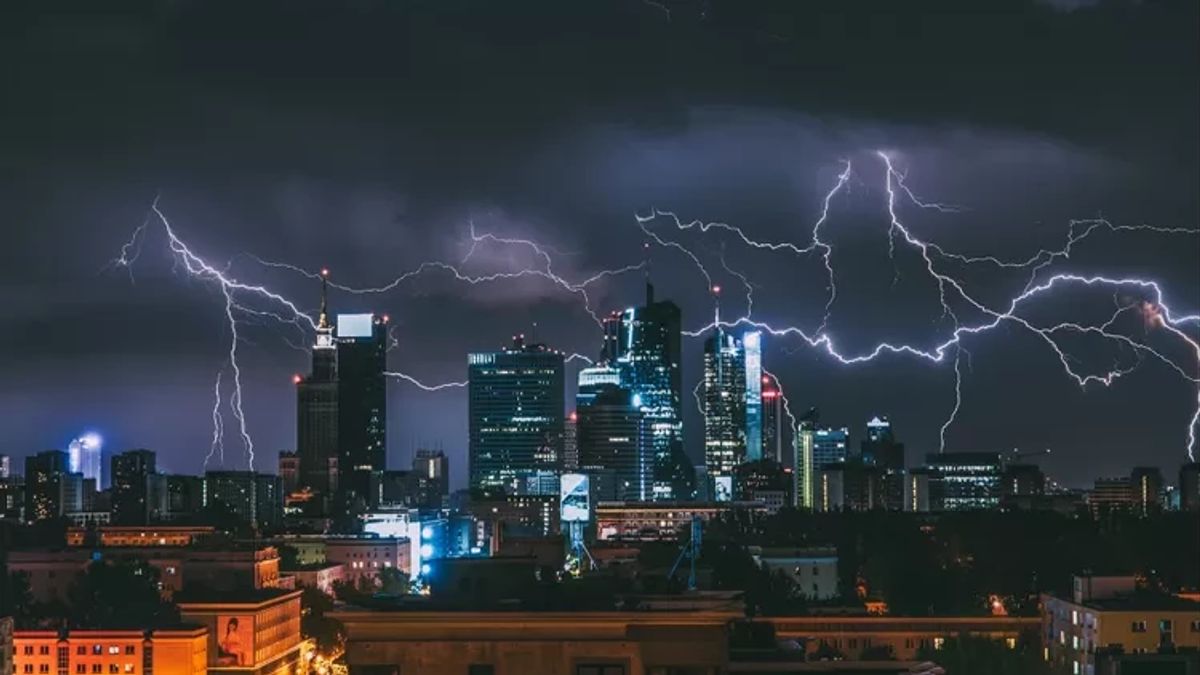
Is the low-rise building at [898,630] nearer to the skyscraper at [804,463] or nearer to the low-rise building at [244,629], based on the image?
the low-rise building at [244,629]

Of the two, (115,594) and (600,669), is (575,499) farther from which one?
(600,669)

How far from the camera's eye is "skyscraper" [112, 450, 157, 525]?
129 metres

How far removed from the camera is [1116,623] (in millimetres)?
41844

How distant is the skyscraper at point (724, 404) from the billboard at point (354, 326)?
2509 cm

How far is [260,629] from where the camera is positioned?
195ft

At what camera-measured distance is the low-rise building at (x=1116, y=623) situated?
41188 millimetres

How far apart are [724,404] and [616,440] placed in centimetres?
965

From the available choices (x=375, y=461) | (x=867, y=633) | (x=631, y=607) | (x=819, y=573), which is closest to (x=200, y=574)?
(x=819, y=573)

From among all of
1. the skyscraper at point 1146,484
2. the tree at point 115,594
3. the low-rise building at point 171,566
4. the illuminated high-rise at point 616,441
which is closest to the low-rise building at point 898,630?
the tree at point 115,594

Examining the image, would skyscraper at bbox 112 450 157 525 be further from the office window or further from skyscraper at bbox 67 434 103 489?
the office window

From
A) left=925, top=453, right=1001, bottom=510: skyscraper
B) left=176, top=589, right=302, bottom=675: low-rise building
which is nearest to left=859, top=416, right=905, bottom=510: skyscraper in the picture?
left=925, top=453, right=1001, bottom=510: skyscraper

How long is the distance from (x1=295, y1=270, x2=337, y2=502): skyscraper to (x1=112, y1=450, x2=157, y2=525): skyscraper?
49.8ft

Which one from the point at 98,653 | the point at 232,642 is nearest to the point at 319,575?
the point at 232,642

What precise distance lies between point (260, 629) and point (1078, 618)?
2498 cm
